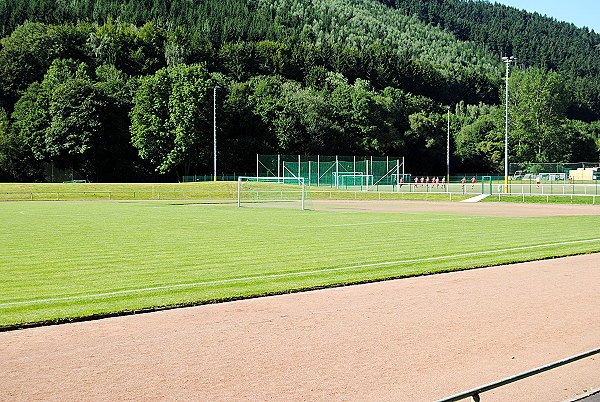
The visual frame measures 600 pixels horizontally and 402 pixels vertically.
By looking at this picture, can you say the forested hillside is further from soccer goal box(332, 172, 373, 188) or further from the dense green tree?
soccer goal box(332, 172, 373, 188)

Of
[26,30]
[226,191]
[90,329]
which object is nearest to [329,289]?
[90,329]

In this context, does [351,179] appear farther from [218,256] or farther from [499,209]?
[218,256]

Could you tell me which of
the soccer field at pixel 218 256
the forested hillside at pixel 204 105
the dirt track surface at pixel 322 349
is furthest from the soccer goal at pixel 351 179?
the dirt track surface at pixel 322 349

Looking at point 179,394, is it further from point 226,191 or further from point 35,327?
point 226,191

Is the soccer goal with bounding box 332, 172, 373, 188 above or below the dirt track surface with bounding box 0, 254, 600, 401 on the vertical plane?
above

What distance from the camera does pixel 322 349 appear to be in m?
7.82

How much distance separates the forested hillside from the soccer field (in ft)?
195

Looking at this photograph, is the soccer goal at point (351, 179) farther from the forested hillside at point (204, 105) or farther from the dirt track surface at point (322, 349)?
the dirt track surface at point (322, 349)

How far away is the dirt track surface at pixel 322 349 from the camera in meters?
6.38

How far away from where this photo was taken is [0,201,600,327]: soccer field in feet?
36.7

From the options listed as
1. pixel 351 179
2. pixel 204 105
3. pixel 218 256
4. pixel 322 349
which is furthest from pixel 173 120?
pixel 322 349

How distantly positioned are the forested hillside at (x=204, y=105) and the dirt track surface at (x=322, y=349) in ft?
252

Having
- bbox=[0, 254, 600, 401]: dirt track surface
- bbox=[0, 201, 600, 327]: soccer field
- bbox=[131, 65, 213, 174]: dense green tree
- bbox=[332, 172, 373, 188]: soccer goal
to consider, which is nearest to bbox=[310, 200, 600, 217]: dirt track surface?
bbox=[0, 201, 600, 327]: soccer field

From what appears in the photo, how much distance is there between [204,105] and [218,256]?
7368cm
